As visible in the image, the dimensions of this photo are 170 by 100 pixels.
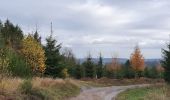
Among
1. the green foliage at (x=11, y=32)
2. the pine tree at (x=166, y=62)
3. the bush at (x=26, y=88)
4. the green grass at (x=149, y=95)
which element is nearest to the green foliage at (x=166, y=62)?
the pine tree at (x=166, y=62)

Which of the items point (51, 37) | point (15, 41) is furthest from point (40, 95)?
point (15, 41)

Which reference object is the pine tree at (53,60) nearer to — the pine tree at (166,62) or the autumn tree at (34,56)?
the autumn tree at (34,56)

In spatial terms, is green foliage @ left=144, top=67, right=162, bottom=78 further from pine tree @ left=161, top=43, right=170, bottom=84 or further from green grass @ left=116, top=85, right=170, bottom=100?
green grass @ left=116, top=85, right=170, bottom=100

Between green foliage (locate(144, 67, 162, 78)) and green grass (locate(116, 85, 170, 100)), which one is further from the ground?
green foliage (locate(144, 67, 162, 78))

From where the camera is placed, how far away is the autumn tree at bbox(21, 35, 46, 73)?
5184 centimetres

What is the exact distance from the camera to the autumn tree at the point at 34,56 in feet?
170

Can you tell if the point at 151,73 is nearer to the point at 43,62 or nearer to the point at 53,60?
the point at 53,60

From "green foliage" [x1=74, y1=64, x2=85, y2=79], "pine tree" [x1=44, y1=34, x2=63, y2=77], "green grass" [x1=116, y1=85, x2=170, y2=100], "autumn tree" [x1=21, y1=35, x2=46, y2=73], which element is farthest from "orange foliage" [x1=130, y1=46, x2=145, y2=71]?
"green grass" [x1=116, y1=85, x2=170, y2=100]

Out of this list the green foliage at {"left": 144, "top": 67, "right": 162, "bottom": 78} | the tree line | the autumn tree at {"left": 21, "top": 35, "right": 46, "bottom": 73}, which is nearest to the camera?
the tree line

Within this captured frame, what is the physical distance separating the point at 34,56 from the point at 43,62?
1.43 meters

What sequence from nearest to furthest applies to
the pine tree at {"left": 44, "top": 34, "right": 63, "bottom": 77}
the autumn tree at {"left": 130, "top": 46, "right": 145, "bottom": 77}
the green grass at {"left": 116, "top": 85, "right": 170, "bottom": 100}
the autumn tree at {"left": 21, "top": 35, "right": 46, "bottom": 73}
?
the green grass at {"left": 116, "top": 85, "right": 170, "bottom": 100}, the autumn tree at {"left": 21, "top": 35, "right": 46, "bottom": 73}, the pine tree at {"left": 44, "top": 34, "right": 63, "bottom": 77}, the autumn tree at {"left": 130, "top": 46, "right": 145, "bottom": 77}

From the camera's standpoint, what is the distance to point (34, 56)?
52.4 m

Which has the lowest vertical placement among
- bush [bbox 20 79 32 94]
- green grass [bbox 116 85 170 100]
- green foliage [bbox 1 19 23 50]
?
green grass [bbox 116 85 170 100]

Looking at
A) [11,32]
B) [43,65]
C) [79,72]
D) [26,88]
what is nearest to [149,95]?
[26,88]
